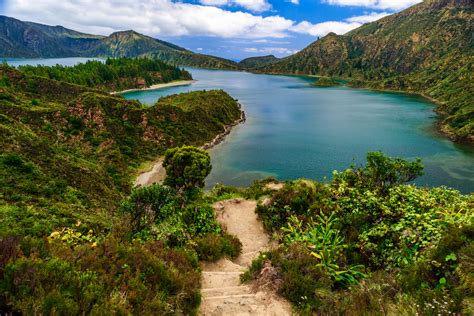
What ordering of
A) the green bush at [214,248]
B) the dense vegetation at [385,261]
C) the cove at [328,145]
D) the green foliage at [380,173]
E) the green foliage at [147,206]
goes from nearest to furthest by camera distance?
1. the dense vegetation at [385,261]
2. the green bush at [214,248]
3. the green foliage at [147,206]
4. the green foliage at [380,173]
5. the cove at [328,145]

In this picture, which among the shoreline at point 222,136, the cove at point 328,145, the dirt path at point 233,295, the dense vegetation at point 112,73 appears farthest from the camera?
the dense vegetation at point 112,73

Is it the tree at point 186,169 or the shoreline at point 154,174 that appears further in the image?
the shoreline at point 154,174

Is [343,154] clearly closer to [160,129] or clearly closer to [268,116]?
[160,129]

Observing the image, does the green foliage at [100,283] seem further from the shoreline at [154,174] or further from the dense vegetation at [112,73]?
the dense vegetation at [112,73]

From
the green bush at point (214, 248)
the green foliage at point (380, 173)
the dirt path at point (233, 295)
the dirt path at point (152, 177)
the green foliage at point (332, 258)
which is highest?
the green foliage at point (380, 173)

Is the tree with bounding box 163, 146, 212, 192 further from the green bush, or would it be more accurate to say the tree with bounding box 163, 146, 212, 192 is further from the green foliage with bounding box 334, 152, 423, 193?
the green foliage with bounding box 334, 152, 423, 193

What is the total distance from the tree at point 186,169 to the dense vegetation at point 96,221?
4145 millimetres

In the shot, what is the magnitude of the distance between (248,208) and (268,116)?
71.4 metres

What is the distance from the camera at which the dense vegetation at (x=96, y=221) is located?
600 centimetres

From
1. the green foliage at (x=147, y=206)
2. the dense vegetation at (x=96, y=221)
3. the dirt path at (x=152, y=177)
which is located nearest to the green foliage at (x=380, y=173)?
the dense vegetation at (x=96, y=221)

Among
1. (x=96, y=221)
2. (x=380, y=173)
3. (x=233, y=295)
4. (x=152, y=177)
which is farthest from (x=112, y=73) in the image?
(x=233, y=295)

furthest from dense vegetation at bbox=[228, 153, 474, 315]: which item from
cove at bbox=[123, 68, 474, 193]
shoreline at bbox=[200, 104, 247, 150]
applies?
shoreline at bbox=[200, 104, 247, 150]

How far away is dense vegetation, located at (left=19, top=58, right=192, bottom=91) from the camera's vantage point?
115 meters

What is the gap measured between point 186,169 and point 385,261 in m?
27.8
